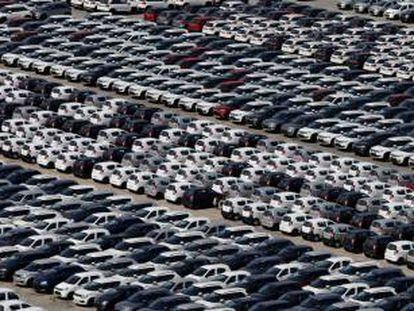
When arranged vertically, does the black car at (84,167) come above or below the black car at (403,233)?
below

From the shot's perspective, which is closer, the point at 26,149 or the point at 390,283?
the point at 390,283

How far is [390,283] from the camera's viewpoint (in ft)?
333

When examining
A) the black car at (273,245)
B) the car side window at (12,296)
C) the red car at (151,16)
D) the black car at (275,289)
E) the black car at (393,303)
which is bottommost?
the red car at (151,16)

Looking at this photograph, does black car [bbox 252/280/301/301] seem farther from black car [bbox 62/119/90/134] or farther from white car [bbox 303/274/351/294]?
black car [bbox 62/119/90/134]

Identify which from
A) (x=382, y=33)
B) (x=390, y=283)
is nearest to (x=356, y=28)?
(x=382, y=33)

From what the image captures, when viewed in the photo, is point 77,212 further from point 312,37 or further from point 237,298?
point 312,37

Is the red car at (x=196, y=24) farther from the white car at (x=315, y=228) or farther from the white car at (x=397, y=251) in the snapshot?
the white car at (x=397, y=251)

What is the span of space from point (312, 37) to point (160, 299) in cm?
6970

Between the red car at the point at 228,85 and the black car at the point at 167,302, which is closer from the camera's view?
the black car at the point at 167,302

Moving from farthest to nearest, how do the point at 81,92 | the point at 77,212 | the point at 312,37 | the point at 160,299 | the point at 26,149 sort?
the point at 312,37 → the point at 81,92 → the point at 26,149 → the point at 77,212 → the point at 160,299

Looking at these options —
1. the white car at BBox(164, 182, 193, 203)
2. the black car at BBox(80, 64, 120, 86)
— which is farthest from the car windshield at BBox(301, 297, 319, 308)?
the black car at BBox(80, 64, 120, 86)

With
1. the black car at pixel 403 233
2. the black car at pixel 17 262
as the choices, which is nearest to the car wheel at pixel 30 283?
the black car at pixel 17 262

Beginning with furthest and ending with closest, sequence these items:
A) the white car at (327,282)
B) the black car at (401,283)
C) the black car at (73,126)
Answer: the black car at (73,126), the black car at (401,283), the white car at (327,282)

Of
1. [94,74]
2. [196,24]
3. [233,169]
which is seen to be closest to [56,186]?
[233,169]
